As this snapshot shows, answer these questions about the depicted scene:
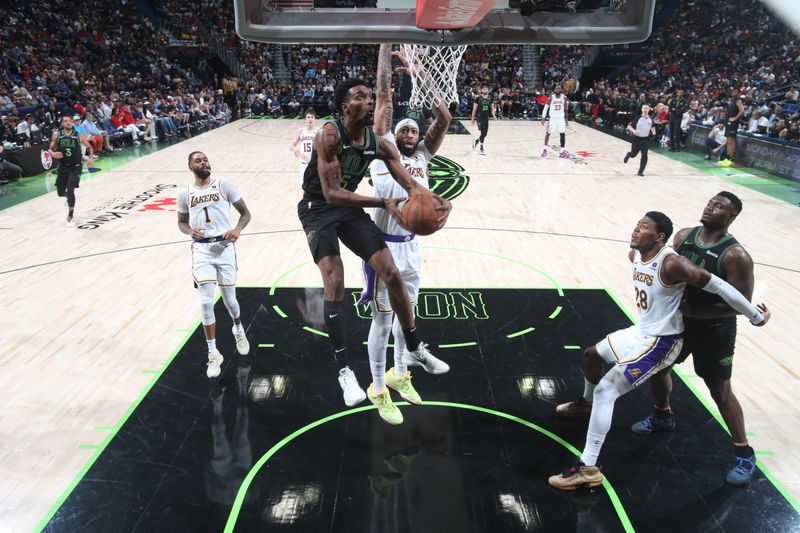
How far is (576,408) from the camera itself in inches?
173

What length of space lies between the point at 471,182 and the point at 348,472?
946 centimetres

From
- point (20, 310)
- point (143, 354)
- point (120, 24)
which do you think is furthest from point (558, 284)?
point (120, 24)

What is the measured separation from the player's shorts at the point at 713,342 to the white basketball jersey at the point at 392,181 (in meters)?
1.93

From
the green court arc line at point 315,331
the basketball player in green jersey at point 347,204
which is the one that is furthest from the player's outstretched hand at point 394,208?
the green court arc line at point 315,331

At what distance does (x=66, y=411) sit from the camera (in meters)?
4.52

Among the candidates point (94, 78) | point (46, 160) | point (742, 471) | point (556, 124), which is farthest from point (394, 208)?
point (94, 78)

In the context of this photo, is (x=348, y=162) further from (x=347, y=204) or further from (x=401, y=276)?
(x=401, y=276)

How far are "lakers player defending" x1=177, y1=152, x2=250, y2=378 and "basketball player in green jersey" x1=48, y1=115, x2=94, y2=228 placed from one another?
191 inches

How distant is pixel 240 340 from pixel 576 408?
108 inches

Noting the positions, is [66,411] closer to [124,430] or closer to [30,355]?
[124,430]

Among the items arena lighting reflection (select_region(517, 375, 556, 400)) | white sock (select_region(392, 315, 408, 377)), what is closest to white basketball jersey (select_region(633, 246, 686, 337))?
arena lighting reflection (select_region(517, 375, 556, 400))

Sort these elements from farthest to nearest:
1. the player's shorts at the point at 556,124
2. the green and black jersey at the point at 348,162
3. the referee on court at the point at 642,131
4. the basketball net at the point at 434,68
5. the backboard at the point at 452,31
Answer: the player's shorts at the point at 556,124 → the referee on court at the point at 642,131 → the basketball net at the point at 434,68 → the backboard at the point at 452,31 → the green and black jersey at the point at 348,162

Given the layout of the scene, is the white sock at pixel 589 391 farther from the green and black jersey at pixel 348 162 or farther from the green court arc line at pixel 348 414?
the green and black jersey at pixel 348 162

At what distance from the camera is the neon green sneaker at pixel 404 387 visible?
4.36 metres
